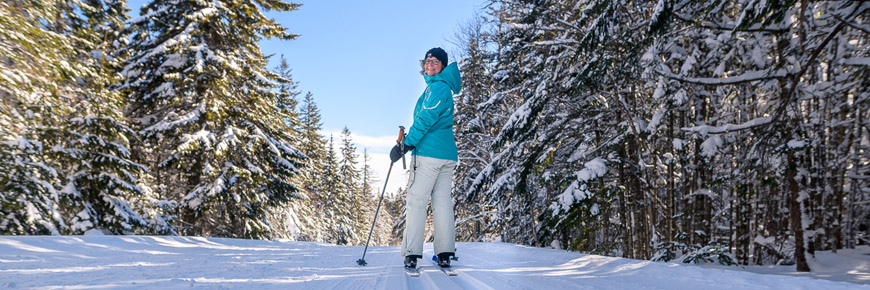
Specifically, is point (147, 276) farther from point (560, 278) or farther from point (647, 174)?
point (647, 174)

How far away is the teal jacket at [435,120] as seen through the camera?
11.6 feet

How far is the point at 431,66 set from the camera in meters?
3.89

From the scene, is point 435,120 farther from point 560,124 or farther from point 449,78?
point 560,124

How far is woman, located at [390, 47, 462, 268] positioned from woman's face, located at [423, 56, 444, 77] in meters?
0.12

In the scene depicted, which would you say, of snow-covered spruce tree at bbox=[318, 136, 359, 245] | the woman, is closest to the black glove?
the woman

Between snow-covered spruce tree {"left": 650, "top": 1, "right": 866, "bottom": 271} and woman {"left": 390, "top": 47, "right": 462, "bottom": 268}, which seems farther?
snow-covered spruce tree {"left": 650, "top": 1, "right": 866, "bottom": 271}

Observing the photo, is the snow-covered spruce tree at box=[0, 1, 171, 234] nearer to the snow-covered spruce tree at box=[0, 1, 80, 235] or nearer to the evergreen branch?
the snow-covered spruce tree at box=[0, 1, 80, 235]

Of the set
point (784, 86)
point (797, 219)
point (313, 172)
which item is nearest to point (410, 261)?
point (797, 219)

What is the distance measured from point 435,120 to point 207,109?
33.4 ft

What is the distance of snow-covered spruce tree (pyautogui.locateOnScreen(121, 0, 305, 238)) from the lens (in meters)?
11.5

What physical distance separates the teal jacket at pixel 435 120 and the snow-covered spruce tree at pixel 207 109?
9.50 meters

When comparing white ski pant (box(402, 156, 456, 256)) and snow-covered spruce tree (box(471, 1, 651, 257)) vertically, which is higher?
snow-covered spruce tree (box(471, 1, 651, 257))

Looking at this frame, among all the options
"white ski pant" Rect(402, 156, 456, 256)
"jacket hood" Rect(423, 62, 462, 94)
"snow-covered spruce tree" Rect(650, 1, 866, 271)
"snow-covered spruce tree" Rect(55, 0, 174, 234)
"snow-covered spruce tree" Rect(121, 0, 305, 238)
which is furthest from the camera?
"snow-covered spruce tree" Rect(121, 0, 305, 238)

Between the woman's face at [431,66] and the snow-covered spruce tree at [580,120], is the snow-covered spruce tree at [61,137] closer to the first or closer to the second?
the woman's face at [431,66]
